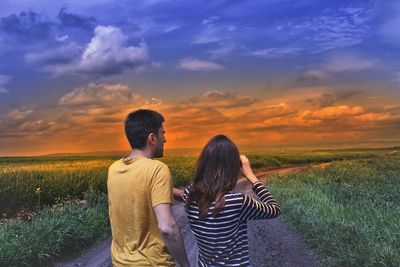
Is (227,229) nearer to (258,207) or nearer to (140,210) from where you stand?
(258,207)

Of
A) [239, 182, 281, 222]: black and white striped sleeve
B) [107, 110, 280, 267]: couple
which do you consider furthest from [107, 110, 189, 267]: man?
[239, 182, 281, 222]: black and white striped sleeve

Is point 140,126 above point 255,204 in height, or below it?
above

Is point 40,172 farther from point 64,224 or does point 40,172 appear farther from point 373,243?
point 373,243

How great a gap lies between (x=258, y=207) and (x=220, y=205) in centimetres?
27

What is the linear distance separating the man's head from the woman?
0.31 metres

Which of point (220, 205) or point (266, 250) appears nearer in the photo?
point (220, 205)

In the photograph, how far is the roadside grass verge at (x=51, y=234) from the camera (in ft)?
32.1

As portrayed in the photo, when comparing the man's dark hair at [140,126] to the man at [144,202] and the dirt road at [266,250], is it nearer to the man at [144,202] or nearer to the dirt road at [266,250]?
the man at [144,202]

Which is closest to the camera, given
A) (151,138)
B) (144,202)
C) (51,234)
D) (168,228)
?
(168,228)

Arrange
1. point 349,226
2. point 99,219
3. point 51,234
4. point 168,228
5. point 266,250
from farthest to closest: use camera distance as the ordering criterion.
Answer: point 99,219, point 51,234, point 266,250, point 349,226, point 168,228

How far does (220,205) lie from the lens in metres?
3.56

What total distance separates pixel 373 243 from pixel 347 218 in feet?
10.6

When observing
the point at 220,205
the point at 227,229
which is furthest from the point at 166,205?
the point at 227,229

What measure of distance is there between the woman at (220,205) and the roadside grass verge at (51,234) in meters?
6.59
